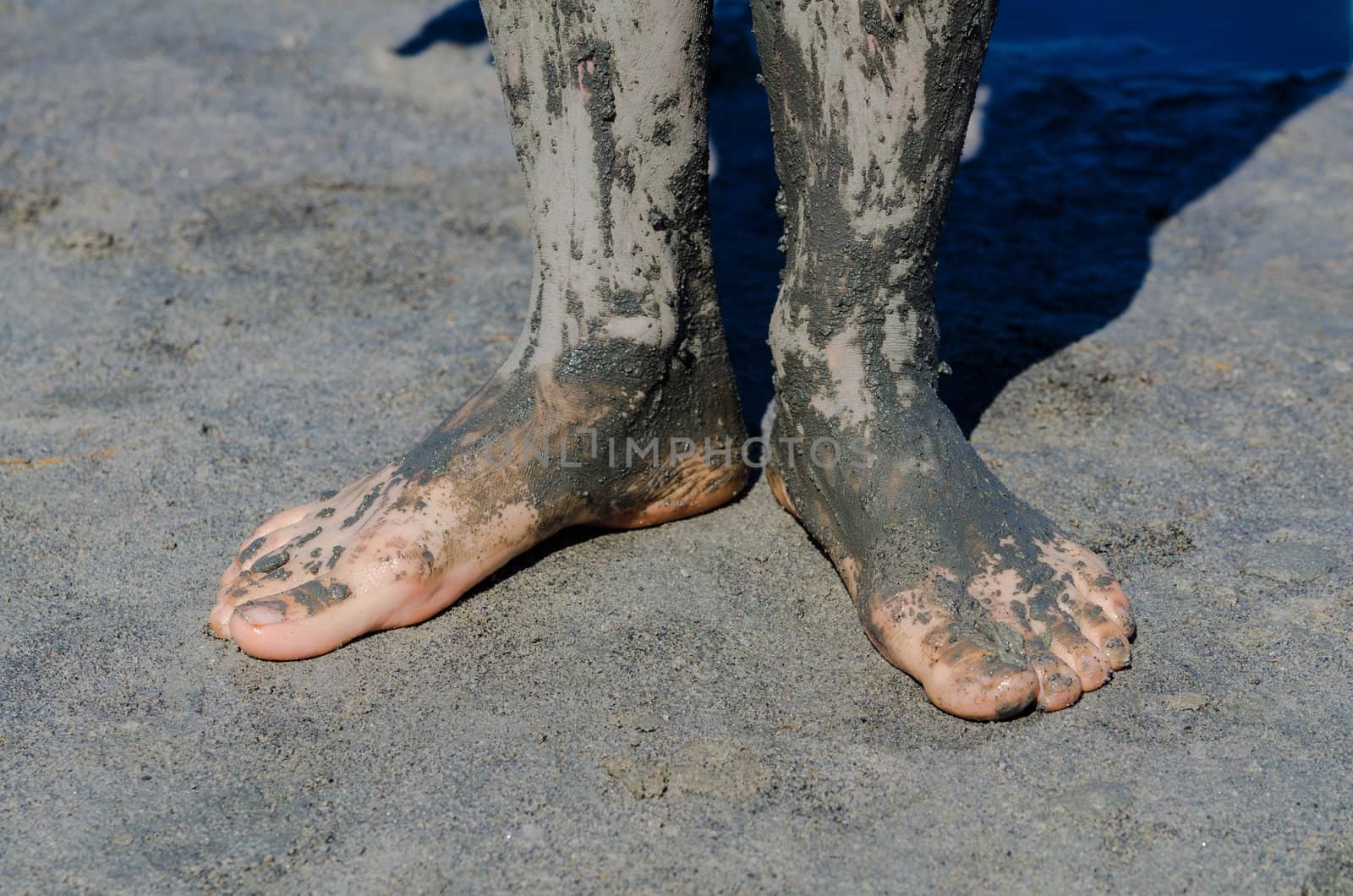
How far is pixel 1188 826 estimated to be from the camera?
1.34m

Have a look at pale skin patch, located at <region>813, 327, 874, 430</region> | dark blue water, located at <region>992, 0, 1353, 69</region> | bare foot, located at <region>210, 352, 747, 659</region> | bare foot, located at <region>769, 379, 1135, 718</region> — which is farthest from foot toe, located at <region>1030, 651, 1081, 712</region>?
dark blue water, located at <region>992, 0, 1353, 69</region>

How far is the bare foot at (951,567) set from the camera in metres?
1.53

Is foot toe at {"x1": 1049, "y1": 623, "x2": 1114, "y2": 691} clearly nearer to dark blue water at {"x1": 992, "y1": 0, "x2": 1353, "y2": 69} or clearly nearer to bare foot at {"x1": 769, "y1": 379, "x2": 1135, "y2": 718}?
bare foot at {"x1": 769, "y1": 379, "x2": 1135, "y2": 718}

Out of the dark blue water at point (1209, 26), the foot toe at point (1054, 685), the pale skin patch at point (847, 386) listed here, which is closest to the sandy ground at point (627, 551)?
the foot toe at point (1054, 685)

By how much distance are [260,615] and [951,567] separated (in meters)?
0.90

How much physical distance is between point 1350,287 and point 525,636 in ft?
6.37

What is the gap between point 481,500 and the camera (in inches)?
68.2

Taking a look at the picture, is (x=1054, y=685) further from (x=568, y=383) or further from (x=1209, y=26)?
(x=1209, y=26)

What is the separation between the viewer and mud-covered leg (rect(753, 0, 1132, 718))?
1.53m

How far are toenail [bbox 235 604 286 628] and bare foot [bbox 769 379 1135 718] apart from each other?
751mm

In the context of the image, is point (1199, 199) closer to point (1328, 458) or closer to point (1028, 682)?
point (1328, 458)

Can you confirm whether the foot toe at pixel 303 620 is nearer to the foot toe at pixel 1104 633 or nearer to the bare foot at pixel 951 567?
the bare foot at pixel 951 567

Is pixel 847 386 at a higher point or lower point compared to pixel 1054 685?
higher

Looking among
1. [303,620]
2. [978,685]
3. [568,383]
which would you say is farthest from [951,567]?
[303,620]
